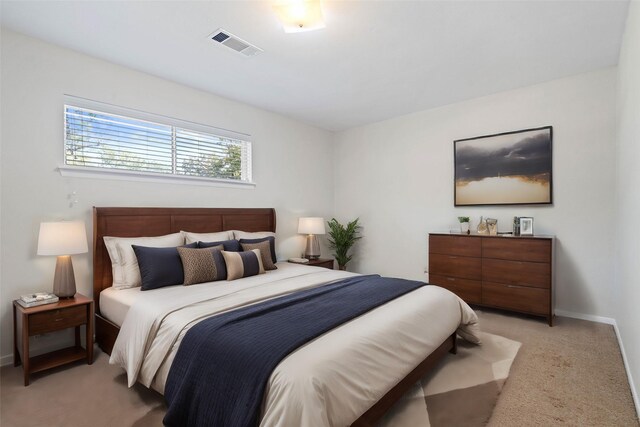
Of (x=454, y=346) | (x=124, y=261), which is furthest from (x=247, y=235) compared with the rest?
(x=454, y=346)

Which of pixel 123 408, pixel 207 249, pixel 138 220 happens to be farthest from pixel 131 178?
pixel 123 408

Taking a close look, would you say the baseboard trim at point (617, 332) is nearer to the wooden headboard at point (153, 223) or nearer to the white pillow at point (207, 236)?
the white pillow at point (207, 236)

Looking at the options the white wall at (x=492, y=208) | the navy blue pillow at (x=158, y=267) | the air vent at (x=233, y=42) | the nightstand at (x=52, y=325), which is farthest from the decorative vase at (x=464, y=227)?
the nightstand at (x=52, y=325)

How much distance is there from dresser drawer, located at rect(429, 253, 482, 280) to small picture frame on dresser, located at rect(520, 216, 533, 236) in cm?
57

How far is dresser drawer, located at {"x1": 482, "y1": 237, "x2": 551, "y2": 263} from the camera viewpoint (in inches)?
132

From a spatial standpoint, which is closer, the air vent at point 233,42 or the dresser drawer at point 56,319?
the dresser drawer at point 56,319

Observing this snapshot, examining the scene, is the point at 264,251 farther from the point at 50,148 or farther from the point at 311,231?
the point at 50,148

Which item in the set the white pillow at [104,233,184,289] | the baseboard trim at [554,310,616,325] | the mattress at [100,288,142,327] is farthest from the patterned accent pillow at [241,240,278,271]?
the baseboard trim at [554,310,616,325]

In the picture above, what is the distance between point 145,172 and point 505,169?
4186 mm

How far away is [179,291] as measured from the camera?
2.61 metres

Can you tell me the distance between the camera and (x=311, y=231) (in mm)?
4801

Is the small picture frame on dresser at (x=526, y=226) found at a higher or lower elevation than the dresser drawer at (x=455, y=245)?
higher

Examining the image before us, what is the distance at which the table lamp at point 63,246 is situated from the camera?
2.49 m

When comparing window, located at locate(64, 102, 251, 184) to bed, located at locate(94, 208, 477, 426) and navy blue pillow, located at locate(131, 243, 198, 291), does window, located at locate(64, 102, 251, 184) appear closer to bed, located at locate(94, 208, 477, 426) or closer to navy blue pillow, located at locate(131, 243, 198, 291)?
bed, located at locate(94, 208, 477, 426)
